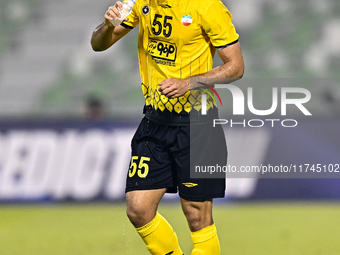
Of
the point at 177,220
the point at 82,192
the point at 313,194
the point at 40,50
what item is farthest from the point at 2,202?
the point at 313,194

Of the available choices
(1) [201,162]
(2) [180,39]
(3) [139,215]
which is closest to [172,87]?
(2) [180,39]

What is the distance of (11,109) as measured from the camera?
823cm

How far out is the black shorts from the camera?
9.87 ft

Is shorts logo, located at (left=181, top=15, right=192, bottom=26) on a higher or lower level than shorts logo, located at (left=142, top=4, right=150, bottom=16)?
lower

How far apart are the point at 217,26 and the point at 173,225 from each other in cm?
283

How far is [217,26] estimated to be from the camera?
9.52 ft

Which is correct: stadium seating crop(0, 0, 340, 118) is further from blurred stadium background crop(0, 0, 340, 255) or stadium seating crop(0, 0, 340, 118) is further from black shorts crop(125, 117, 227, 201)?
black shorts crop(125, 117, 227, 201)

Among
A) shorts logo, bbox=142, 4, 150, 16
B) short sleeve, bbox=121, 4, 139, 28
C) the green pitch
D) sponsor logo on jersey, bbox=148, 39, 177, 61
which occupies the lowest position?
the green pitch

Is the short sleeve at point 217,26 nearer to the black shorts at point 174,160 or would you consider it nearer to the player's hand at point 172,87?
the player's hand at point 172,87

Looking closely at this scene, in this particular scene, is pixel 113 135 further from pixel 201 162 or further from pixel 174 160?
pixel 201 162

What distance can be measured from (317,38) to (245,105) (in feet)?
6.57

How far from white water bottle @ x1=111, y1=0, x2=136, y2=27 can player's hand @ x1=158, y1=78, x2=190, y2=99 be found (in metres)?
0.48

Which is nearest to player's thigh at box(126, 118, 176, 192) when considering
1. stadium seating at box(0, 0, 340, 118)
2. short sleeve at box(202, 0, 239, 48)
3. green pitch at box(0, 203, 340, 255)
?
short sleeve at box(202, 0, 239, 48)

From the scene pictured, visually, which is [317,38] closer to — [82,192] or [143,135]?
[82,192]
